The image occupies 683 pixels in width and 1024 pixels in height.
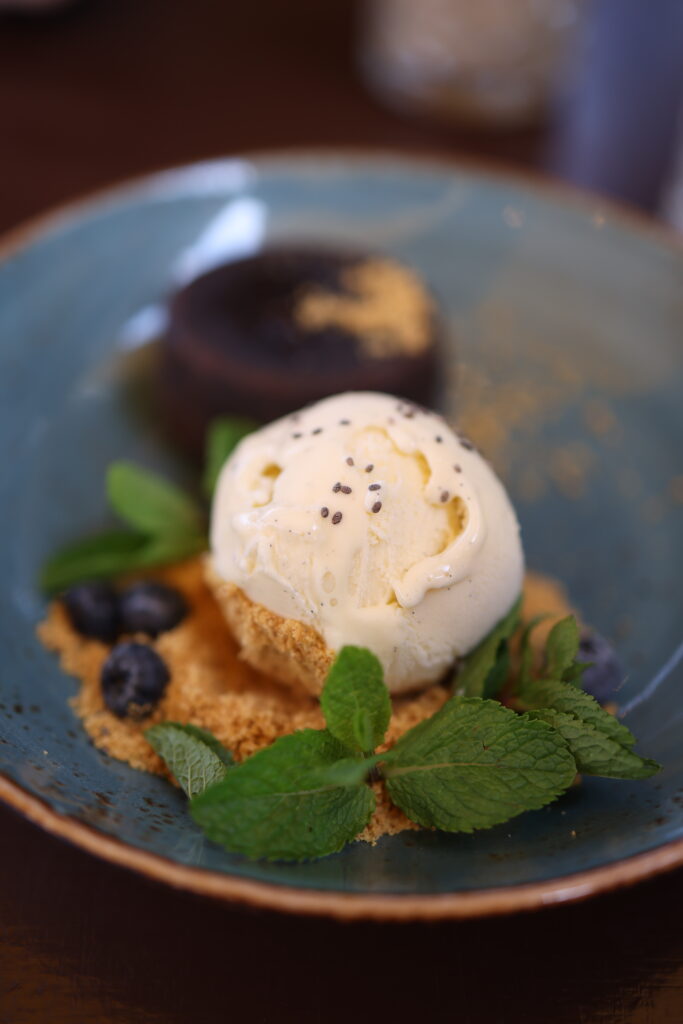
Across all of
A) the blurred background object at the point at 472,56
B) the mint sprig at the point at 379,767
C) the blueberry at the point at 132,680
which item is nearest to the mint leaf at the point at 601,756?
the mint sprig at the point at 379,767

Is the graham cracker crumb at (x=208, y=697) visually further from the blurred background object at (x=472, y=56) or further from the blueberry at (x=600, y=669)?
the blurred background object at (x=472, y=56)

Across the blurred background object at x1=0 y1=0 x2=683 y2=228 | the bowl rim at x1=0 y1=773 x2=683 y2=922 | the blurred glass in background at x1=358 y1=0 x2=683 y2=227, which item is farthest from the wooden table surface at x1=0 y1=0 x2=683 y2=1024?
the blurred glass in background at x1=358 y1=0 x2=683 y2=227

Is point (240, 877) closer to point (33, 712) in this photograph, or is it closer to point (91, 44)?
point (33, 712)

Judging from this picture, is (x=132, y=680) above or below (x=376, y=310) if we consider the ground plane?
below

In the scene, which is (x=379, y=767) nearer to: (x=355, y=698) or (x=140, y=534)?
(x=355, y=698)

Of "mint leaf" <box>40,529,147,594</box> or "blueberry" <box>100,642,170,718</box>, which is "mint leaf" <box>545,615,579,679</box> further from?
"mint leaf" <box>40,529,147,594</box>

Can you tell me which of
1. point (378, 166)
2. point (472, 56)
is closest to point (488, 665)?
point (378, 166)
